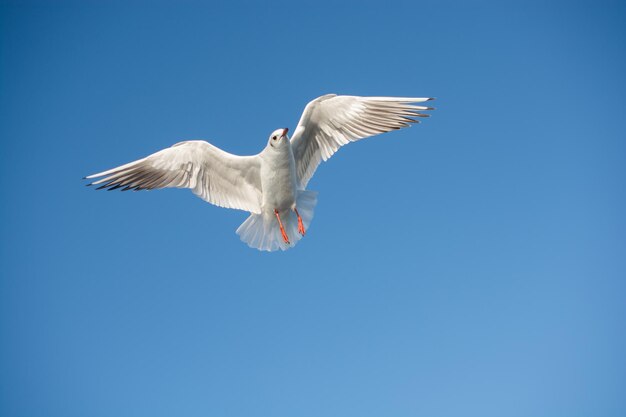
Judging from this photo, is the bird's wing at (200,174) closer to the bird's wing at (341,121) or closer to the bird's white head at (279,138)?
the bird's white head at (279,138)

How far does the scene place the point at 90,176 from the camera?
7.00 metres

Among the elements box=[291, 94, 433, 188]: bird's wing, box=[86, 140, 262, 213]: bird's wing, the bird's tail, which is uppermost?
box=[291, 94, 433, 188]: bird's wing

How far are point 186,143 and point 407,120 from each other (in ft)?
10.2

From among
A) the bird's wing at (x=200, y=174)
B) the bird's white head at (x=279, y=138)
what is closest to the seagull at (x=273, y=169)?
the bird's wing at (x=200, y=174)

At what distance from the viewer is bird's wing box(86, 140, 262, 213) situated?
729 cm

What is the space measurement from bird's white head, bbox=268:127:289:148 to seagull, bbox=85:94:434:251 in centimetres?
17

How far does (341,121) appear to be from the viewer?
24.2ft

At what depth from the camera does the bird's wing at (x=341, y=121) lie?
7195mm

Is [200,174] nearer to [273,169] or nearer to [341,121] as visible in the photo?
[273,169]

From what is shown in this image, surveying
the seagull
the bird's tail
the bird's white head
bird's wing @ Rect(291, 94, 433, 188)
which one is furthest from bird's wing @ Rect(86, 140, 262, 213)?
bird's wing @ Rect(291, 94, 433, 188)

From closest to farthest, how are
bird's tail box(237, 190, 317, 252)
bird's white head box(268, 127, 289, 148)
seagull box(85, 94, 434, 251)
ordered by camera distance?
bird's white head box(268, 127, 289, 148) → seagull box(85, 94, 434, 251) → bird's tail box(237, 190, 317, 252)

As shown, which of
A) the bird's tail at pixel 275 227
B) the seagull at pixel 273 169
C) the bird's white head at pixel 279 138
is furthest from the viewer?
the bird's tail at pixel 275 227

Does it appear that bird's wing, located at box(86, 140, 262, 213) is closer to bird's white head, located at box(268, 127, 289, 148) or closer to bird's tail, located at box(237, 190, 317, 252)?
bird's tail, located at box(237, 190, 317, 252)

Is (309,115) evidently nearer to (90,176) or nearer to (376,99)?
Answer: (376,99)
